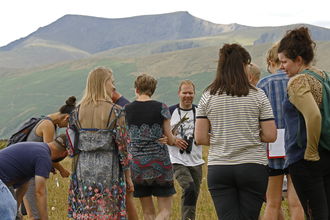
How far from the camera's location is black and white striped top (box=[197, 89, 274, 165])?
9.75 feet

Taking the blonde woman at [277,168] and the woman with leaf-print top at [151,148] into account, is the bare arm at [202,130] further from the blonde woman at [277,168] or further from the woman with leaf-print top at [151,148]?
the woman with leaf-print top at [151,148]

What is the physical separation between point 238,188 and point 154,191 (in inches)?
63.2

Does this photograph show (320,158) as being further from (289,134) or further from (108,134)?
(108,134)

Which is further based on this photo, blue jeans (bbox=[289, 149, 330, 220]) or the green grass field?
the green grass field

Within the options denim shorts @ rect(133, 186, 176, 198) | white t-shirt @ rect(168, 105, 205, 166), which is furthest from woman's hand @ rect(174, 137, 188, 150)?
denim shorts @ rect(133, 186, 176, 198)

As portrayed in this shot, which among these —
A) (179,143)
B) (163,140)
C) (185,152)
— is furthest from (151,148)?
(185,152)

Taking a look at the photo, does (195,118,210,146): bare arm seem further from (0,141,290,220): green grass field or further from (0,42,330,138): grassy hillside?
(0,42,330,138): grassy hillside

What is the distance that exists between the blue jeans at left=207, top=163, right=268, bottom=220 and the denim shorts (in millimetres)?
1414

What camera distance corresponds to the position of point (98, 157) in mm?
3789

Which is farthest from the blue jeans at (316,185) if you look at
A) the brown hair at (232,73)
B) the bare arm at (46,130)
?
the bare arm at (46,130)

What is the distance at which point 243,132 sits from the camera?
2984 mm

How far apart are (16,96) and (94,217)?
121 m

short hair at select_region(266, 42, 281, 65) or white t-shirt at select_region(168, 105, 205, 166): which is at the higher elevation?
short hair at select_region(266, 42, 281, 65)

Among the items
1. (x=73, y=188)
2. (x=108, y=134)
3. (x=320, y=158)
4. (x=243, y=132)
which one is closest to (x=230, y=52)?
(x=243, y=132)
